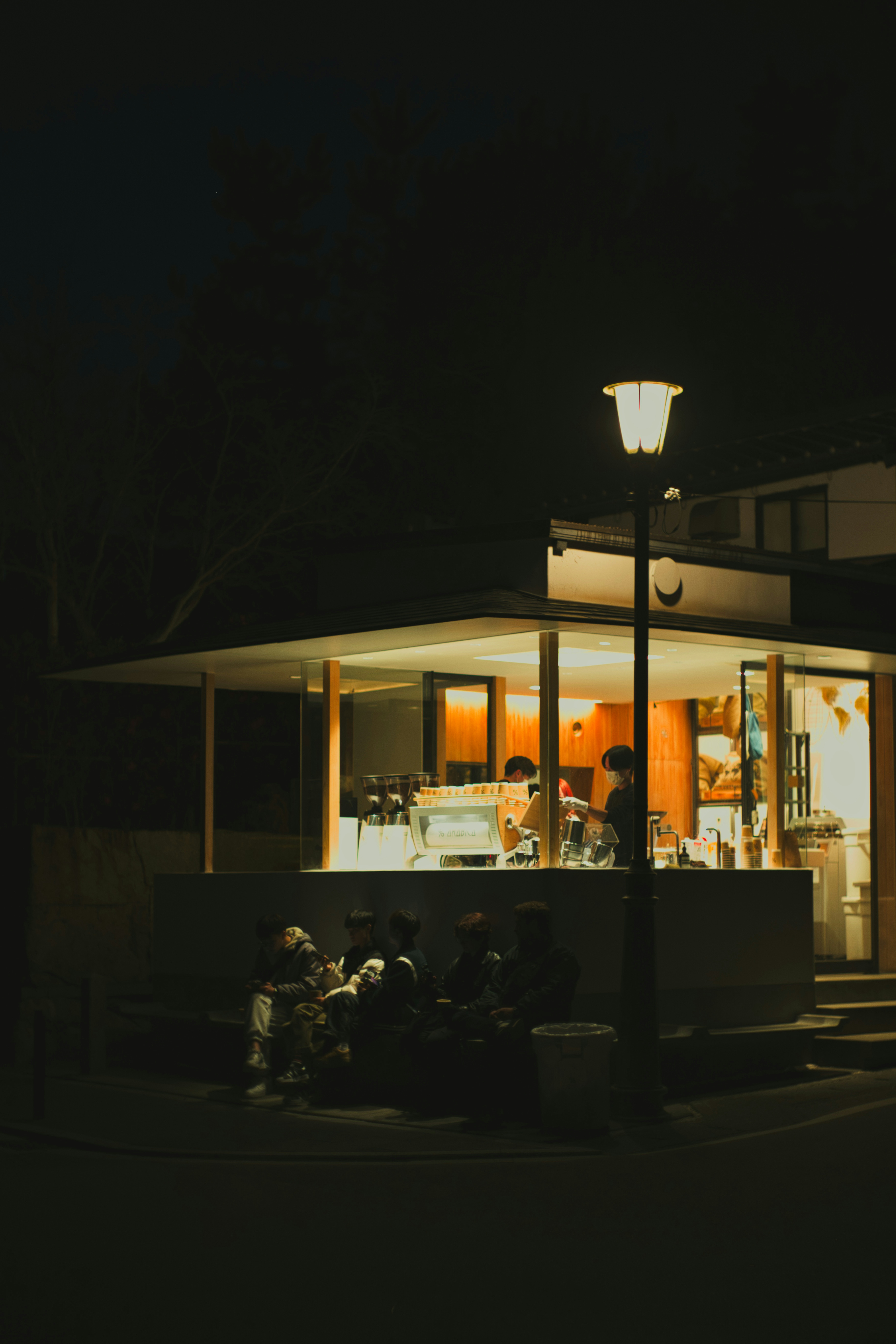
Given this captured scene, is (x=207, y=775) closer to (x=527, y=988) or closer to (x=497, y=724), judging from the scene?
(x=497, y=724)

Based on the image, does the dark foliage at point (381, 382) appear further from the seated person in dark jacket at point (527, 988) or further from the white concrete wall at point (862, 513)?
the seated person in dark jacket at point (527, 988)

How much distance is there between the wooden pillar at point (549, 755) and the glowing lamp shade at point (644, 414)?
226 cm

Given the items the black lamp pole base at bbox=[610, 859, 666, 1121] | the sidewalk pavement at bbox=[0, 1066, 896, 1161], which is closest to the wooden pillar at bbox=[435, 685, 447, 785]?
the sidewalk pavement at bbox=[0, 1066, 896, 1161]

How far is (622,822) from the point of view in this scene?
13.5m

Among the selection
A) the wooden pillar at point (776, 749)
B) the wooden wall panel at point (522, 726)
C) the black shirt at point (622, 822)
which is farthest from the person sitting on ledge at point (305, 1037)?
the wooden pillar at point (776, 749)

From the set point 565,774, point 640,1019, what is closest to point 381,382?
point 565,774

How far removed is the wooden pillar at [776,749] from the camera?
1419 cm

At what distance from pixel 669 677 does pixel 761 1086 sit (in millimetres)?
4949

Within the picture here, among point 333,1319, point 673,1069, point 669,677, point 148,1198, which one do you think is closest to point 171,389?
point 669,677

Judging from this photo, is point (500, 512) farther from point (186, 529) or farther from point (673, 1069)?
point (673, 1069)

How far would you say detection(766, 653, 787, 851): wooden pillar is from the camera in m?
14.2

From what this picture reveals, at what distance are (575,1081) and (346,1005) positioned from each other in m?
2.43

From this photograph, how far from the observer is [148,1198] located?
835 cm

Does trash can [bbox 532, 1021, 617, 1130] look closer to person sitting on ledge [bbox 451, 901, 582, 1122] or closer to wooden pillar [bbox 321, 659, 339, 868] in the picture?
person sitting on ledge [bbox 451, 901, 582, 1122]
